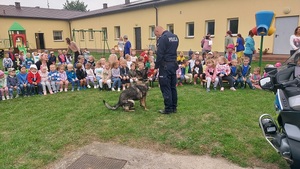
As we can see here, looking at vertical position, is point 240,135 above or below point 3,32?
below

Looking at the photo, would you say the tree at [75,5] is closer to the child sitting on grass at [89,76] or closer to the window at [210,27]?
the window at [210,27]

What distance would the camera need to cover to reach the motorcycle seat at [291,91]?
2.51 m

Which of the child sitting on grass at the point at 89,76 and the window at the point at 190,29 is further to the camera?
the window at the point at 190,29

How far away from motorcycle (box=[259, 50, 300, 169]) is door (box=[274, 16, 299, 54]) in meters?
12.1

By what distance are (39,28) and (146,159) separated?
31.5 metres

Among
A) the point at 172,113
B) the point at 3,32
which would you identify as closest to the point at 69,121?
the point at 172,113

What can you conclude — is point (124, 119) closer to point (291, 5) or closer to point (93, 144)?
point (93, 144)

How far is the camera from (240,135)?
4.18m

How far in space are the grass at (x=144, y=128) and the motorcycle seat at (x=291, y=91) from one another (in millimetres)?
1243

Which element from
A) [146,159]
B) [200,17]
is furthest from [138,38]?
[146,159]

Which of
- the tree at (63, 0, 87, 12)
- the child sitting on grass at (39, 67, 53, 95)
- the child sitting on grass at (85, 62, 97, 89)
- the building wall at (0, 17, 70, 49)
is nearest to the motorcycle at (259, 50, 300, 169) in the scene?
the child sitting on grass at (85, 62, 97, 89)

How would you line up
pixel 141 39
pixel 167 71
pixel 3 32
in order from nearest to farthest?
pixel 167 71 → pixel 141 39 → pixel 3 32

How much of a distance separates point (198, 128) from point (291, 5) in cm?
1191

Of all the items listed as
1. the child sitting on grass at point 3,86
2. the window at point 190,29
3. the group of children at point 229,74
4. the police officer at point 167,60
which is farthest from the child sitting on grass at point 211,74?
the window at point 190,29
